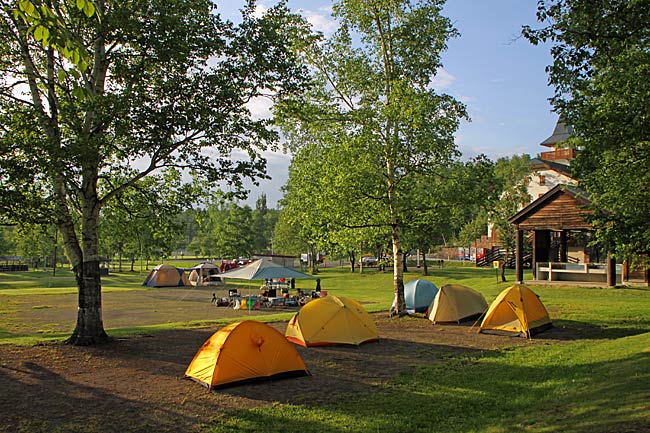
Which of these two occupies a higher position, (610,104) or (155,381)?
(610,104)

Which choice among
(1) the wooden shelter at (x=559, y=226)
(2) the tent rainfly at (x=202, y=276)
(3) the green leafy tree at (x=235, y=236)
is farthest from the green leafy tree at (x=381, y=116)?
(3) the green leafy tree at (x=235, y=236)

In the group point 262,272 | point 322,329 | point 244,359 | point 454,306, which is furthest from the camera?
point 262,272

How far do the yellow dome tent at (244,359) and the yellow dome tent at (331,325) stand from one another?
10.5 feet

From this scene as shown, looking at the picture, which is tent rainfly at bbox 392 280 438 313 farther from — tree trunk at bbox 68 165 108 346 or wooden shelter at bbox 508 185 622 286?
tree trunk at bbox 68 165 108 346

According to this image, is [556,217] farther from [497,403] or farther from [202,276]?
[202,276]

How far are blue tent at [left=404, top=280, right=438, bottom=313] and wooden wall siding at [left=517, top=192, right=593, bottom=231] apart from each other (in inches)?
419

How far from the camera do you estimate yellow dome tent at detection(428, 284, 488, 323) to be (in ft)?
59.6

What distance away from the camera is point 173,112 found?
13.3 meters

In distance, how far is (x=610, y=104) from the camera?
34.3 feet

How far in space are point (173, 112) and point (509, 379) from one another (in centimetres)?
1010

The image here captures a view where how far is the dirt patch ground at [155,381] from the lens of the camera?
27.7 ft

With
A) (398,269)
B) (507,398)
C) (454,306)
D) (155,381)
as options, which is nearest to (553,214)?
(454,306)

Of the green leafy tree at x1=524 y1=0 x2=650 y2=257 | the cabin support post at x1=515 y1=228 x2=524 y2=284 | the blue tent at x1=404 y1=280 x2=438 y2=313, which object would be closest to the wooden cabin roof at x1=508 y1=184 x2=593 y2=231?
the cabin support post at x1=515 y1=228 x2=524 y2=284

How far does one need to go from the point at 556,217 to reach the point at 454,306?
1248 cm
